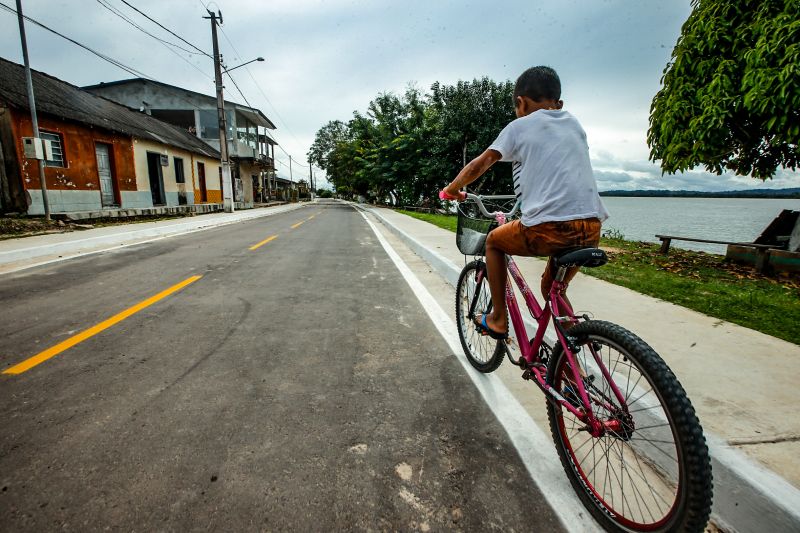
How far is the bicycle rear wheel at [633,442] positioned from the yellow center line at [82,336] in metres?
3.69

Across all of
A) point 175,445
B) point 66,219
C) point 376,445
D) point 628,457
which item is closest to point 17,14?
point 66,219

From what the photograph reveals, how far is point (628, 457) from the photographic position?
1980mm

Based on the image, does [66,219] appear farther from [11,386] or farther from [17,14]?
[11,386]

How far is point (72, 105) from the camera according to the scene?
1567cm

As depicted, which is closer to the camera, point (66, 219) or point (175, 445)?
point (175, 445)

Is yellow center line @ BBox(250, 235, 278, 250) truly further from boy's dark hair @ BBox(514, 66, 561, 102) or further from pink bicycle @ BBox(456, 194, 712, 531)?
pink bicycle @ BBox(456, 194, 712, 531)

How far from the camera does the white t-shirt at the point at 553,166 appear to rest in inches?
77.0

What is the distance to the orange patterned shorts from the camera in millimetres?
1967

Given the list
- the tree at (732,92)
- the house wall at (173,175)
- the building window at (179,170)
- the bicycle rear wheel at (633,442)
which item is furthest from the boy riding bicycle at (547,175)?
the building window at (179,170)

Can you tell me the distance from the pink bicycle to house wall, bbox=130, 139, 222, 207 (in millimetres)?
21323

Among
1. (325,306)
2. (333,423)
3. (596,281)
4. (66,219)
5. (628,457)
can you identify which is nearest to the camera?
(628,457)

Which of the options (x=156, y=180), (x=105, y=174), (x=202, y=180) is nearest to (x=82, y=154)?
(x=105, y=174)

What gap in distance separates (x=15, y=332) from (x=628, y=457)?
498 centimetres

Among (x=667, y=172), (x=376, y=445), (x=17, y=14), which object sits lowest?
(x=376, y=445)
